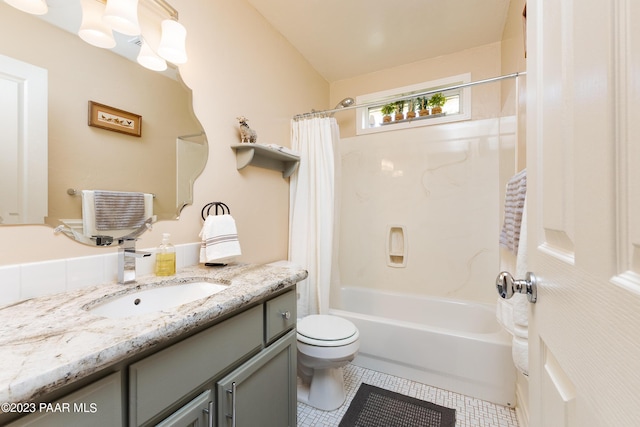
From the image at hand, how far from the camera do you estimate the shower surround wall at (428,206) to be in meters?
2.31

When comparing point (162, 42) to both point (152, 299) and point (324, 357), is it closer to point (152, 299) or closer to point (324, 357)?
point (152, 299)

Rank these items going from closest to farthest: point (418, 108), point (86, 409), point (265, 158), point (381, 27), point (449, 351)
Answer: point (86, 409)
point (449, 351)
point (265, 158)
point (381, 27)
point (418, 108)

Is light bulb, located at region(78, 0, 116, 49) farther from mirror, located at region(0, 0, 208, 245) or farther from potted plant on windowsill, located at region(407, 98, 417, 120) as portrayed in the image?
potted plant on windowsill, located at region(407, 98, 417, 120)

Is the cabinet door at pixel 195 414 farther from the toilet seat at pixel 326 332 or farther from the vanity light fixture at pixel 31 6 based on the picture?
the vanity light fixture at pixel 31 6

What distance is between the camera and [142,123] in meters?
1.25

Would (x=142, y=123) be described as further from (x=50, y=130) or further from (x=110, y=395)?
(x=110, y=395)

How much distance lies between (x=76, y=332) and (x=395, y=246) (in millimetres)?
2425

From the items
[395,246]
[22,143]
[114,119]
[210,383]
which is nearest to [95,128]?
[114,119]

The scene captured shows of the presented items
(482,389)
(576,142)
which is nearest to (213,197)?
(576,142)

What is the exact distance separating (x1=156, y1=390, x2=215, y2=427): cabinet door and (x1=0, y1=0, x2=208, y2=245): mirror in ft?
2.40

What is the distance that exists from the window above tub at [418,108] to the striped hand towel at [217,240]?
1687mm

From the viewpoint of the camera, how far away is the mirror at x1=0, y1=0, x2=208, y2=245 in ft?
3.10

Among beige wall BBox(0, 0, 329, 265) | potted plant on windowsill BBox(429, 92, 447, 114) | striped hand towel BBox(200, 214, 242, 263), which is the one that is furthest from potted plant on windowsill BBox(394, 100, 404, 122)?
striped hand towel BBox(200, 214, 242, 263)

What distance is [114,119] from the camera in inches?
44.9
